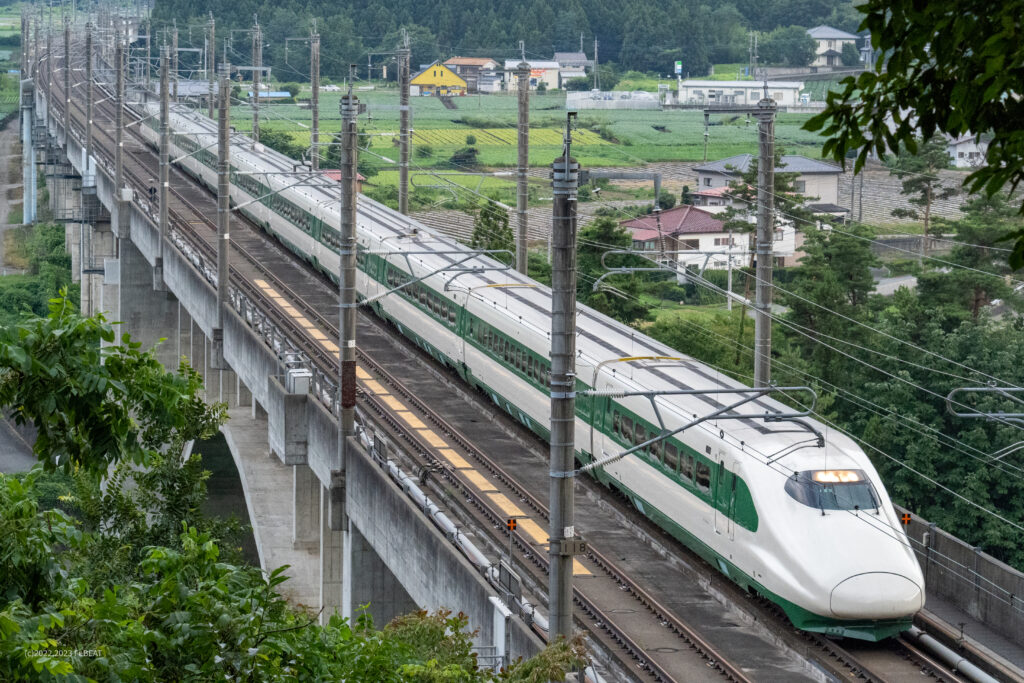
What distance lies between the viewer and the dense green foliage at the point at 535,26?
6245 inches

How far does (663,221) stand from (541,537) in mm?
54717

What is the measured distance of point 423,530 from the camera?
24.9 metres

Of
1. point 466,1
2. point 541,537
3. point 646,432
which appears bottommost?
point 541,537

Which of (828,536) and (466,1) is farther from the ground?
(466,1)

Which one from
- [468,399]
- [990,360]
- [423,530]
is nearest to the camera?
[423,530]

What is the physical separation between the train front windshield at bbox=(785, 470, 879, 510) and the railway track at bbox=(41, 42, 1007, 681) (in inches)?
77.7

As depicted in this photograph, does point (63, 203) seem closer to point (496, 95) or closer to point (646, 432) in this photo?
point (496, 95)

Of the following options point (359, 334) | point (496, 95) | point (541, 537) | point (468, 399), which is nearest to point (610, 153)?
point (496, 95)

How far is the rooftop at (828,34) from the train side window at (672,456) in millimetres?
130776

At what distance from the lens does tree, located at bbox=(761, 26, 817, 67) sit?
496ft

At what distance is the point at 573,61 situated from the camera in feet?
518

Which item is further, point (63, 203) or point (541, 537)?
point (63, 203)

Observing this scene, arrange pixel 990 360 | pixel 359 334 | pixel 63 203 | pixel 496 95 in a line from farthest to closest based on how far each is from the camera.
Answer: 1. pixel 496 95
2. pixel 63 203
3. pixel 359 334
4. pixel 990 360

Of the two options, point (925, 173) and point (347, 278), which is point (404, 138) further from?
point (925, 173)
